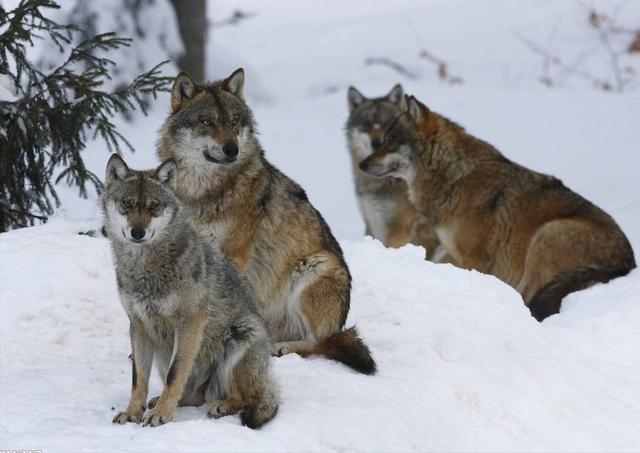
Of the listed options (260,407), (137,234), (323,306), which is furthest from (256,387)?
(323,306)

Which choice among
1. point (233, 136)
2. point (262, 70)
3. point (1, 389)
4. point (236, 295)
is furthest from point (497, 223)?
point (262, 70)

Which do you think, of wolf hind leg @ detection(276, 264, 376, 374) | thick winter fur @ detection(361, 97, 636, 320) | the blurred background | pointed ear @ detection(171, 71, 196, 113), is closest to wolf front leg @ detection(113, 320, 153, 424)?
wolf hind leg @ detection(276, 264, 376, 374)

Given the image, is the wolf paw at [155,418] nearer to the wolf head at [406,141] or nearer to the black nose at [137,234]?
the black nose at [137,234]

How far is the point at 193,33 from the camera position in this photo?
18625 millimetres

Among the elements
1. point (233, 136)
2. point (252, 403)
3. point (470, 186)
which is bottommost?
point (470, 186)

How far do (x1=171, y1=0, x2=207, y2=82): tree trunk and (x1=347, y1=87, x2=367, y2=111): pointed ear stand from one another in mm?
5671

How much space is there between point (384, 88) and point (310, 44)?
5.37 m

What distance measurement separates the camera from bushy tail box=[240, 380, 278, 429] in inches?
211

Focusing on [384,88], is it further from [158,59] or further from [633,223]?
[633,223]

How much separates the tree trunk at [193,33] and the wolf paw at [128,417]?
13.4 meters

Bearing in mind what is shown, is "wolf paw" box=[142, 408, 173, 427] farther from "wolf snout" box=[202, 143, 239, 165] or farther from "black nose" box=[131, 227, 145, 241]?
"wolf snout" box=[202, 143, 239, 165]

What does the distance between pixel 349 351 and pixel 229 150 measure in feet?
5.46

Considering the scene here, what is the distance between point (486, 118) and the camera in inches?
716

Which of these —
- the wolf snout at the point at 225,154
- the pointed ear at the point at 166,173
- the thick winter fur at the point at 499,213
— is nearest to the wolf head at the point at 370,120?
the thick winter fur at the point at 499,213
